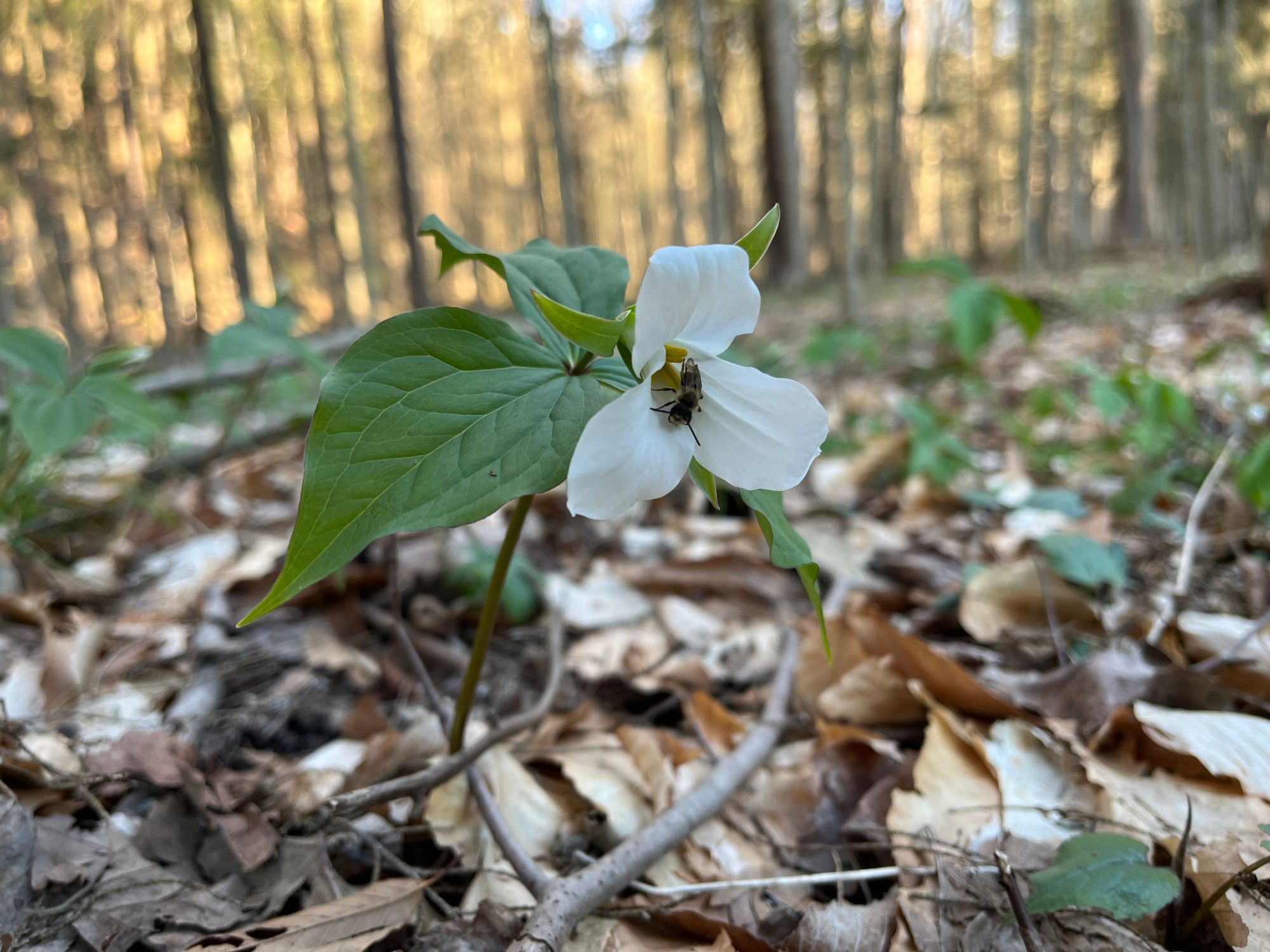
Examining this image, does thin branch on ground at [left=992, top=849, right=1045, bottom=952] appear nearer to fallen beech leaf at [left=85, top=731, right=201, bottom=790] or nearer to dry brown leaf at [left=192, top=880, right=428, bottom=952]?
dry brown leaf at [left=192, top=880, right=428, bottom=952]

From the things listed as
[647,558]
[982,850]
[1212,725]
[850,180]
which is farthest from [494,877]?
[850,180]

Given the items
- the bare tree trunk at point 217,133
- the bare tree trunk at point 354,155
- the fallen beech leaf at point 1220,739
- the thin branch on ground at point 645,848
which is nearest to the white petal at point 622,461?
the thin branch on ground at point 645,848

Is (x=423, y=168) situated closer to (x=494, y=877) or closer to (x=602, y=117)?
(x=602, y=117)

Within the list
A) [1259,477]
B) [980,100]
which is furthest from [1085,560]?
[980,100]

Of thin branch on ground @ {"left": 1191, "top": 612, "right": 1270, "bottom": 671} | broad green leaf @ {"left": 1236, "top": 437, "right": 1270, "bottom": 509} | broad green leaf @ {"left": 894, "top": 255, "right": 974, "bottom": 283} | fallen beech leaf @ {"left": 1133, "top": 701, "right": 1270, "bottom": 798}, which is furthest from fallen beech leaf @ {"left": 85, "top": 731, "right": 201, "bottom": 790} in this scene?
broad green leaf @ {"left": 894, "top": 255, "right": 974, "bottom": 283}

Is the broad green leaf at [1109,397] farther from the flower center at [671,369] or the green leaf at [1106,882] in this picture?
the flower center at [671,369]

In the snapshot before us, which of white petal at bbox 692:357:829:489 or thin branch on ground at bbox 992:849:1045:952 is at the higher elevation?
white petal at bbox 692:357:829:489
